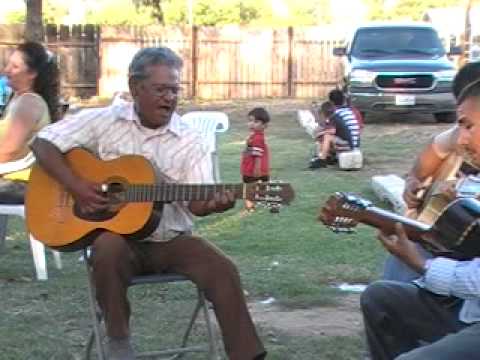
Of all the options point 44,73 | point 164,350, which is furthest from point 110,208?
point 44,73

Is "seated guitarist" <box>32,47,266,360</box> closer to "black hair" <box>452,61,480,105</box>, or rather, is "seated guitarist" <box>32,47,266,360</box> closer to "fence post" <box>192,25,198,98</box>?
"black hair" <box>452,61,480,105</box>

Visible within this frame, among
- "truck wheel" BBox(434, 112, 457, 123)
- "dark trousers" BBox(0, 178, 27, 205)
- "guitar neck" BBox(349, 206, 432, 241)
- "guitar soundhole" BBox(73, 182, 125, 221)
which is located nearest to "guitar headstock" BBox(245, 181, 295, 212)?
"guitar soundhole" BBox(73, 182, 125, 221)

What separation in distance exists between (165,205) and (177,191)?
218 millimetres

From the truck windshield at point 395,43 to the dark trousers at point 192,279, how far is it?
12387 mm

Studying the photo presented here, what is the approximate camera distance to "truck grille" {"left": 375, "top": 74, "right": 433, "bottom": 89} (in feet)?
49.5

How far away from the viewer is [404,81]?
1511cm

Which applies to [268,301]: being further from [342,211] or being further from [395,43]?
[395,43]

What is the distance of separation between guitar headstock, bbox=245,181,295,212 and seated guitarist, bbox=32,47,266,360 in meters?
0.09

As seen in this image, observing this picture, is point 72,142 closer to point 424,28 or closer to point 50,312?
point 50,312

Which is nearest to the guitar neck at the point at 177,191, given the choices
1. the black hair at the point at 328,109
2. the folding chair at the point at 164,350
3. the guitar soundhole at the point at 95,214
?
the guitar soundhole at the point at 95,214

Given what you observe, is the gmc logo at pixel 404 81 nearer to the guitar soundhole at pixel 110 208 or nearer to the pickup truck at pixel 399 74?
the pickup truck at pixel 399 74

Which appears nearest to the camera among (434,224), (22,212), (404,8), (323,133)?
(434,224)

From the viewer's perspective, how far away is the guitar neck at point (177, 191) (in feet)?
12.2

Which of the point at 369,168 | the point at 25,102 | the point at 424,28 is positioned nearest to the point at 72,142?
the point at 25,102
